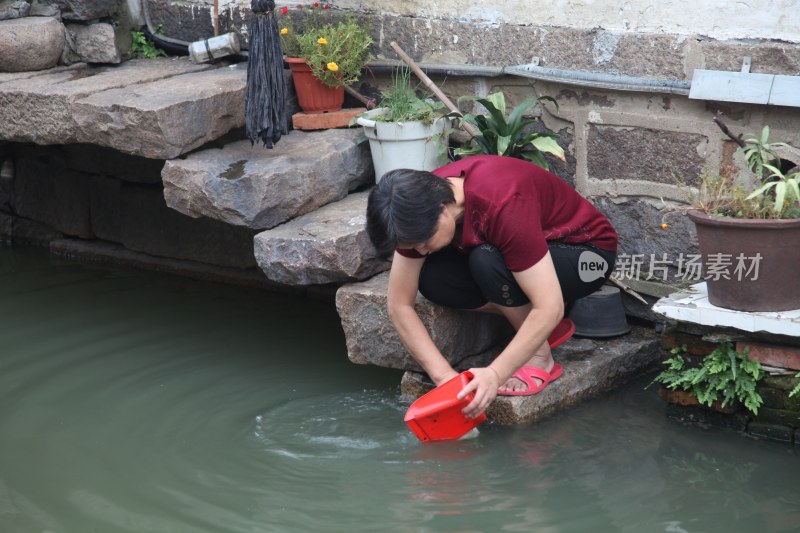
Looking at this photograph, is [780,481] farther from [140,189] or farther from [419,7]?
[140,189]

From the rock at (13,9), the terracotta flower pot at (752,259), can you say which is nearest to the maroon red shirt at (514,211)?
the terracotta flower pot at (752,259)

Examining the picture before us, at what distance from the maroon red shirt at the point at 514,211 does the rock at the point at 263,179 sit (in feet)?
2.92

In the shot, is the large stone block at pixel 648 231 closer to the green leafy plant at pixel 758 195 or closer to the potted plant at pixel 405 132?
the green leafy plant at pixel 758 195

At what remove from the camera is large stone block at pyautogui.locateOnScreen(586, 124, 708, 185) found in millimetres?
3994

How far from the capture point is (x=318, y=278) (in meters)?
3.93

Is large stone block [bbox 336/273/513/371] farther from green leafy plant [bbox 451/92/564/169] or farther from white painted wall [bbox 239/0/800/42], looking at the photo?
white painted wall [bbox 239/0/800/42]

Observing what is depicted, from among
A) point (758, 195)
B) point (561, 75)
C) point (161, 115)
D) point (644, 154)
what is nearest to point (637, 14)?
point (561, 75)

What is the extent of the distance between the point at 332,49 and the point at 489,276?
163cm

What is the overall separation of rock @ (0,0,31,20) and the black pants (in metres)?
2.96

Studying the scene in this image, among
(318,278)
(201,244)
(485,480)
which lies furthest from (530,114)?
(201,244)

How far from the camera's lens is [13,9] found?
203 inches

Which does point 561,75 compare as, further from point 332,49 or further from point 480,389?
point 480,389

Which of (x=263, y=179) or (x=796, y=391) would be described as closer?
(x=796, y=391)

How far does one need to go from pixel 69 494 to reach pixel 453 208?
1590 mm
